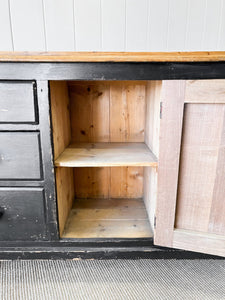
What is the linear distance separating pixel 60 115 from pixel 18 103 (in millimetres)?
216

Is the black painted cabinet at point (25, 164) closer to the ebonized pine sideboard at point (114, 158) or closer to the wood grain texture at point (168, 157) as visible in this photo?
the ebonized pine sideboard at point (114, 158)

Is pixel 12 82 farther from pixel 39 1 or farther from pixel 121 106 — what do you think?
pixel 39 1

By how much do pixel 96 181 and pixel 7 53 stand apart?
2.56 feet

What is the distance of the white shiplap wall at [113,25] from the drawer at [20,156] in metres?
0.68

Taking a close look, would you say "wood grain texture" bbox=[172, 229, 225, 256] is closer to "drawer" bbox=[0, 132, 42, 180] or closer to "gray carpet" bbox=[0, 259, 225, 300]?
"gray carpet" bbox=[0, 259, 225, 300]

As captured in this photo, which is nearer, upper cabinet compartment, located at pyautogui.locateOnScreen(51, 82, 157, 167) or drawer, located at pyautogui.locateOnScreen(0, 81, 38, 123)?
drawer, located at pyautogui.locateOnScreen(0, 81, 38, 123)

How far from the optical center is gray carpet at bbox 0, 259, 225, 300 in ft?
2.50

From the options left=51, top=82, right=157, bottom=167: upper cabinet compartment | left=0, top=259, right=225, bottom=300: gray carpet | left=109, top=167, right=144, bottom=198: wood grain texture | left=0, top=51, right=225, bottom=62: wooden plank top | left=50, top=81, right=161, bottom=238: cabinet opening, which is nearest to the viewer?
left=0, top=51, right=225, bottom=62: wooden plank top

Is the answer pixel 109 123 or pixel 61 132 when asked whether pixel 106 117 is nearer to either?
pixel 109 123

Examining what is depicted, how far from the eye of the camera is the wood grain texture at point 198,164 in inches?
27.4

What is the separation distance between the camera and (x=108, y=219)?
3.27 feet

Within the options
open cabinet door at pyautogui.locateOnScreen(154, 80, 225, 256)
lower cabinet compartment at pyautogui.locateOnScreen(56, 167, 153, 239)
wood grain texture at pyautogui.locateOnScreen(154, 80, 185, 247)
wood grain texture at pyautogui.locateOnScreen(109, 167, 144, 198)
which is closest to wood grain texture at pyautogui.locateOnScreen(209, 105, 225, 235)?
open cabinet door at pyautogui.locateOnScreen(154, 80, 225, 256)

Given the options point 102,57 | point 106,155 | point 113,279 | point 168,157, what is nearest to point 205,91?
point 168,157

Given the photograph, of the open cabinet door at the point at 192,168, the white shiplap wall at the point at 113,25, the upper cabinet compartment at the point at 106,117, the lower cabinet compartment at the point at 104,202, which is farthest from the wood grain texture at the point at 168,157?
the white shiplap wall at the point at 113,25
